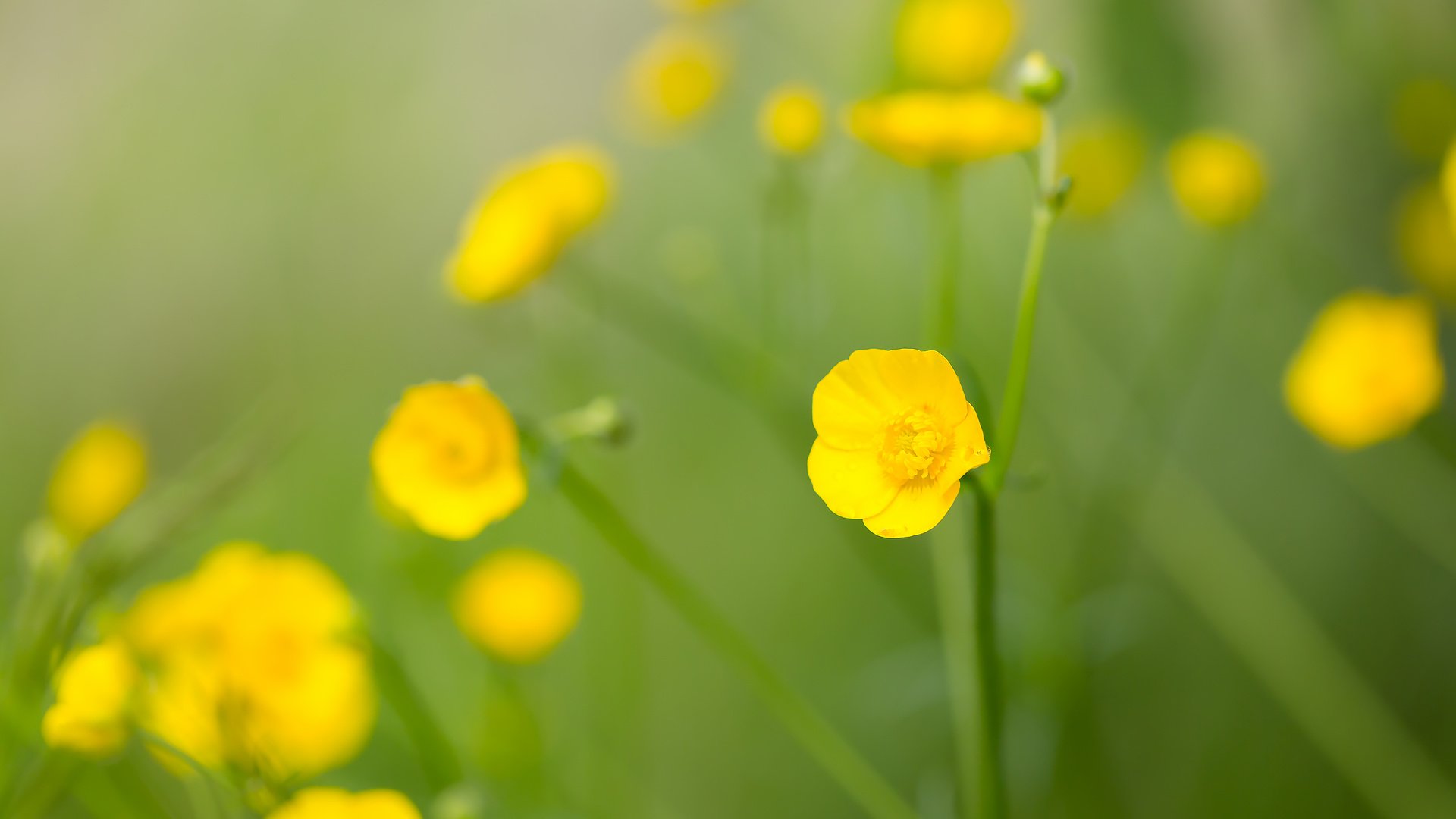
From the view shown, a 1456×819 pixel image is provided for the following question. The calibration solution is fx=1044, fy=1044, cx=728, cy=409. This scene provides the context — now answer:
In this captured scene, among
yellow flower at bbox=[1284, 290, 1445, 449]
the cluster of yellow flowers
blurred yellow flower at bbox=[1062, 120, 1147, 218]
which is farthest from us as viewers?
A: blurred yellow flower at bbox=[1062, 120, 1147, 218]

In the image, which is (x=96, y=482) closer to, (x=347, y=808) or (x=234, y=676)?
(x=234, y=676)

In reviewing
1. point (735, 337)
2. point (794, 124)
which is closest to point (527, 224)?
point (794, 124)

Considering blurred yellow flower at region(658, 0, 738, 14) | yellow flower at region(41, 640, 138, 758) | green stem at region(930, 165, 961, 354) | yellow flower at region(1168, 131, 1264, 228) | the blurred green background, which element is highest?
blurred yellow flower at region(658, 0, 738, 14)

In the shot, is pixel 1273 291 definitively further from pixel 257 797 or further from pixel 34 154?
pixel 34 154

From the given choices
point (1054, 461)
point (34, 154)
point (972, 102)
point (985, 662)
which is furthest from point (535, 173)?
point (34, 154)

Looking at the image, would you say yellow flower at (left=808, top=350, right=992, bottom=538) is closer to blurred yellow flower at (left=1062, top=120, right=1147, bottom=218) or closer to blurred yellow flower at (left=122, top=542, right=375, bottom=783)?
blurred yellow flower at (left=122, top=542, right=375, bottom=783)

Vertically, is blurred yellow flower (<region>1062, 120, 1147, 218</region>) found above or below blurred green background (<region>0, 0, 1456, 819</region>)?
above

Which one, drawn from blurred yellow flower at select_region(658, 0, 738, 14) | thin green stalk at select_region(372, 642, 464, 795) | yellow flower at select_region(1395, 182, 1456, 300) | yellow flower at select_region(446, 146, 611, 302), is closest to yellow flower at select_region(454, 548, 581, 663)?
thin green stalk at select_region(372, 642, 464, 795)
